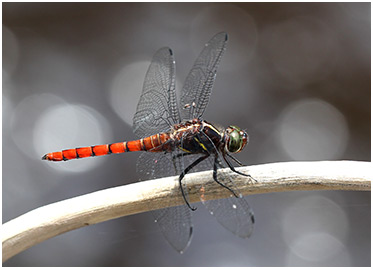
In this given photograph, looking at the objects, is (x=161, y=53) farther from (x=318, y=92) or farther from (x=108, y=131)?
(x=318, y=92)

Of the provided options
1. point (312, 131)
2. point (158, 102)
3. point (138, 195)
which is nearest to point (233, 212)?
point (138, 195)

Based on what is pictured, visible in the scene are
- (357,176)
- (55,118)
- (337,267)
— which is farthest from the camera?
(55,118)

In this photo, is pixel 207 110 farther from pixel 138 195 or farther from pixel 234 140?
pixel 138 195

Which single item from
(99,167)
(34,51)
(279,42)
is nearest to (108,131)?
(99,167)

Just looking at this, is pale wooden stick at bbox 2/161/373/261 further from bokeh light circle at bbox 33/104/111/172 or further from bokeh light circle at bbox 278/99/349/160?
bokeh light circle at bbox 278/99/349/160

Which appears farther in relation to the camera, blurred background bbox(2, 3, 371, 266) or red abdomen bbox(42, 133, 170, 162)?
blurred background bbox(2, 3, 371, 266)

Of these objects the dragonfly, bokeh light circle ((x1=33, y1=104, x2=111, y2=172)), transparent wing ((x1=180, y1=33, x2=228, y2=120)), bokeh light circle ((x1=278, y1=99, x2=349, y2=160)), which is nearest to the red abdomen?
the dragonfly
